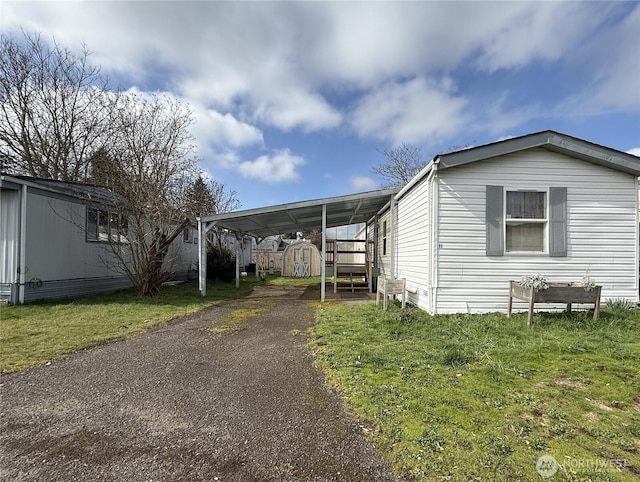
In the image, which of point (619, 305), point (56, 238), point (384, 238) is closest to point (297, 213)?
point (384, 238)

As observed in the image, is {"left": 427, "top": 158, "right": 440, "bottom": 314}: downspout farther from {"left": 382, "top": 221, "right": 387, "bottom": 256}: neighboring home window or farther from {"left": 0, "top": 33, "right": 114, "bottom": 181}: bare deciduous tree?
{"left": 0, "top": 33, "right": 114, "bottom": 181}: bare deciduous tree

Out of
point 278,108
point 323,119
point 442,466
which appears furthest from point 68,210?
point 442,466

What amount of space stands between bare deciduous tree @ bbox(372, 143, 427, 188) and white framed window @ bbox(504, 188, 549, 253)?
1785cm

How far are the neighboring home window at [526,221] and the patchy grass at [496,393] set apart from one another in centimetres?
148

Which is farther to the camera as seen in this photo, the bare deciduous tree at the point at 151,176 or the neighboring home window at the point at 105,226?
the neighboring home window at the point at 105,226

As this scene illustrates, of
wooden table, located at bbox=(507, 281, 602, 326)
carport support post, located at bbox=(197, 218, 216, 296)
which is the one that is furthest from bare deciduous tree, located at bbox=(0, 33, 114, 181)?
wooden table, located at bbox=(507, 281, 602, 326)

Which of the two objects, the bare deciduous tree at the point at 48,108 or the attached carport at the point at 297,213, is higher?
the bare deciduous tree at the point at 48,108

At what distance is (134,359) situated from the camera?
4539 millimetres

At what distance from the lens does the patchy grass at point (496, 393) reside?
2166mm

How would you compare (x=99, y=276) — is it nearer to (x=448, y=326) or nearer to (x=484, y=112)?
(x=448, y=326)

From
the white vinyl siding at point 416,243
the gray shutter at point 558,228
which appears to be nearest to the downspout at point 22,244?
the white vinyl siding at point 416,243

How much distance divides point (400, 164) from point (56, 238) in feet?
69.4

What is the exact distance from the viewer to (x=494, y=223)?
259 inches

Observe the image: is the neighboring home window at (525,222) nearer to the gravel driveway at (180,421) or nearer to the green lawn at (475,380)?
the green lawn at (475,380)
